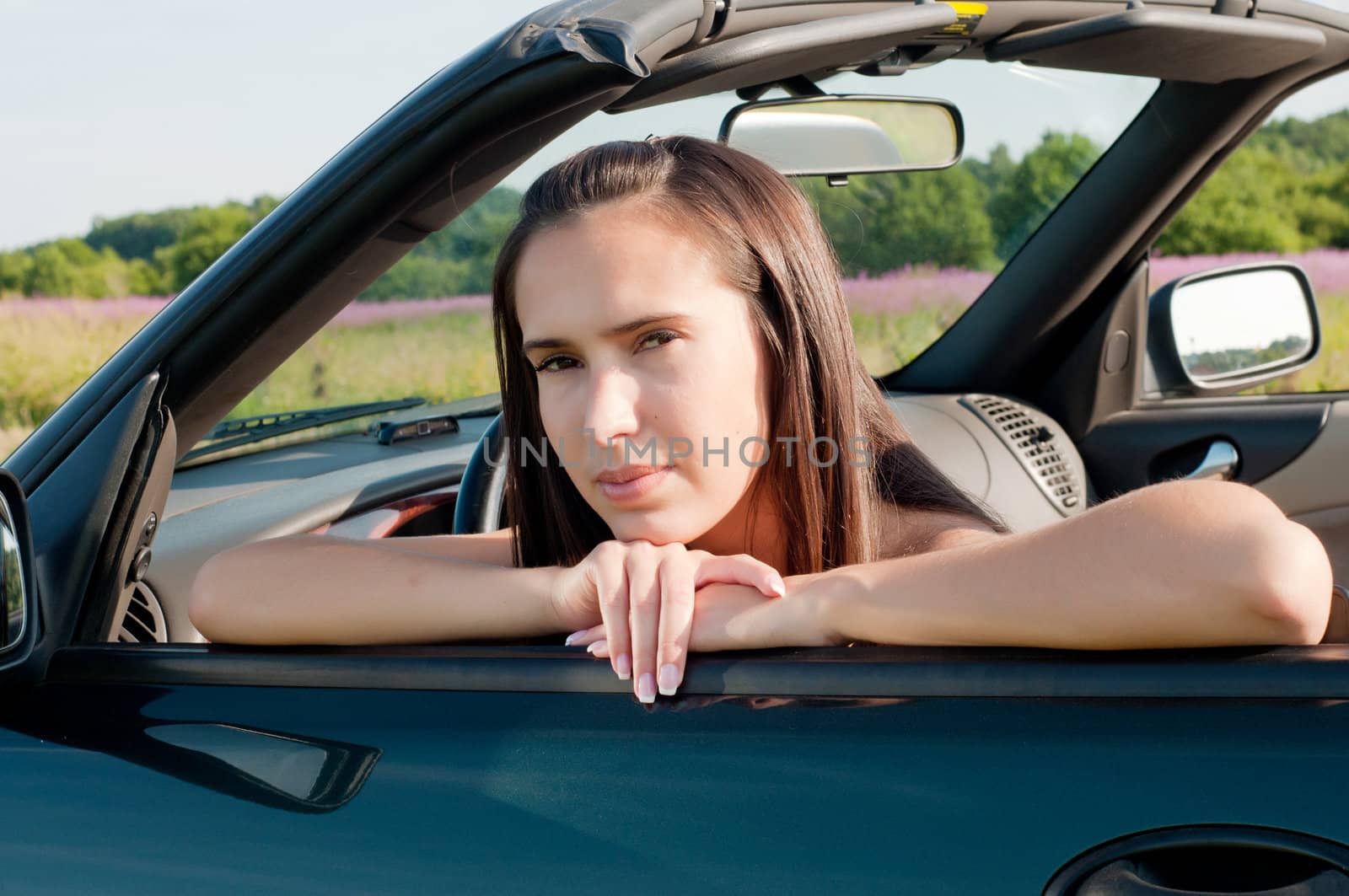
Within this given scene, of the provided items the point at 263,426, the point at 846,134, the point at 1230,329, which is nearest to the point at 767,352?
the point at 846,134

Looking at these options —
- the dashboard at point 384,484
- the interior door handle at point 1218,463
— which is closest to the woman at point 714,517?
the dashboard at point 384,484

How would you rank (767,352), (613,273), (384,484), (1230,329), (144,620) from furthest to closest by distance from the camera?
1. (1230,329)
2. (384,484)
3. (144,620)
4. (767,352)
5. (613,273)

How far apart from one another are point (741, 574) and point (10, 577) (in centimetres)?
75

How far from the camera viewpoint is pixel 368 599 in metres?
1.37

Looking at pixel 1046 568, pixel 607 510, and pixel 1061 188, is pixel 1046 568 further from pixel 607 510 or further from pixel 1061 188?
pixel 1061 188

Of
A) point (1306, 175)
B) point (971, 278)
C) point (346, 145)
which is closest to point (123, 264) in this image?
point (1306, 175)

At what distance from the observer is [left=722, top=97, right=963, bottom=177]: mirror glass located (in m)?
1.90

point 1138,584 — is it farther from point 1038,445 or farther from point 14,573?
point 1038,445

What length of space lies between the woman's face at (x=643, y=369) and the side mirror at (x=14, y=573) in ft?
2.00

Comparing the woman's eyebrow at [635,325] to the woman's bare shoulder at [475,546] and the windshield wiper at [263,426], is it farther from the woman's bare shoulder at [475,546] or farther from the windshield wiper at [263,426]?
the windshield wiper at [263,426]

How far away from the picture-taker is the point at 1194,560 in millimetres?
1085

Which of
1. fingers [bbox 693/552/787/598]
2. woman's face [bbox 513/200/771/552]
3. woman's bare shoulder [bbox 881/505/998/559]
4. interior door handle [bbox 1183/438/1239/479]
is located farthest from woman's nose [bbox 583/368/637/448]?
interior door handle [bbox 1183/438/1239/479]

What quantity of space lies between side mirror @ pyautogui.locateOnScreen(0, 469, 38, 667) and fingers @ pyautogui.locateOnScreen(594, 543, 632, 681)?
0.59 metres

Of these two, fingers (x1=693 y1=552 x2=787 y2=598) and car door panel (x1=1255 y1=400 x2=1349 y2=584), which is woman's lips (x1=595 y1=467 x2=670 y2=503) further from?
car door panel (x1=1255 y1=400 x2=1349 y2=584)
